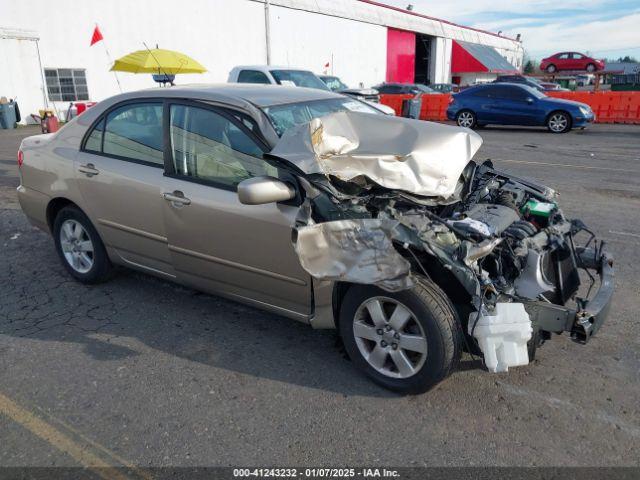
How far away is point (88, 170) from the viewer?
14.3 ft

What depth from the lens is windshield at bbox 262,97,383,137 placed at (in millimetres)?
3674

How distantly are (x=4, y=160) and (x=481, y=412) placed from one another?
11942 millimetres

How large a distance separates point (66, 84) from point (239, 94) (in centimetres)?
2041

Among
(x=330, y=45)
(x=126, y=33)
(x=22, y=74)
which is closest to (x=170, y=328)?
(x=22, y=74)

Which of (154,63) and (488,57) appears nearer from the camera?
(154,63)

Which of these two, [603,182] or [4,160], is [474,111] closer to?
[603,182]

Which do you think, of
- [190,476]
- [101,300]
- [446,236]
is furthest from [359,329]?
[101,300]

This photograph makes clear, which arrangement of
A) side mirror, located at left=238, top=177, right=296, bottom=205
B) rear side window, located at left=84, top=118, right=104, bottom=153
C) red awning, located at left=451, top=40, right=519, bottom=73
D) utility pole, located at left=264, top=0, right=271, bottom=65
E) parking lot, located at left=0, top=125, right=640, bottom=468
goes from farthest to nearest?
red awning, located at left=451, top=40, right=519, bottom=73, utility pole, located at left=264, top=0, right=271, bottom=65, rear side window, located at left=84, top=118, right=104, bottom=153, side mirror, located at left=238, top=177, right=296, bottom=205, parking lot, located at left=0, top=125, right=640, bottom=468

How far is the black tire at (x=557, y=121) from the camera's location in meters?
16.0

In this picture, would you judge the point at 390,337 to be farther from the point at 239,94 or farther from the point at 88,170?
the point at 88,170

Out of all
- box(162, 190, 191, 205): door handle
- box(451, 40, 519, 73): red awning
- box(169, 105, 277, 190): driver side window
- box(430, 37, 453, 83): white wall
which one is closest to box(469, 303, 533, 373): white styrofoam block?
box(169, 105, 277, 190): driver side window

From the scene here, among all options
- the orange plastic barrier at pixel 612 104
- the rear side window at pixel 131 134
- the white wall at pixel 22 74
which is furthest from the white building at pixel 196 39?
the rear side window at pixel 131 134

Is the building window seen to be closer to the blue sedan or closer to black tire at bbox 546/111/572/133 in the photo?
the blue sedan

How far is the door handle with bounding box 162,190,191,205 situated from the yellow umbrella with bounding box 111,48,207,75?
10.4 metres
